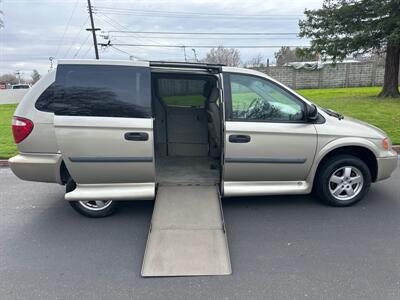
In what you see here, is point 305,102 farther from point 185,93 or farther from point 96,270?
point 96,270

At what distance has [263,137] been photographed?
3.65 m

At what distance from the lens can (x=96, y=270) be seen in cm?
281

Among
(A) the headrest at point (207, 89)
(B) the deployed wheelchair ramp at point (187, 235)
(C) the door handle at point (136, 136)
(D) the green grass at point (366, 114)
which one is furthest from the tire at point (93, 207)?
(A) the headrest at point (207, 89)

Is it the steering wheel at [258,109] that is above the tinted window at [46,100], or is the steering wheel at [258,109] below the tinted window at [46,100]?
below

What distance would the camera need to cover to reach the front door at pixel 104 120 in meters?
3.40

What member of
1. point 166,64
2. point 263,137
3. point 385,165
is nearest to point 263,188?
point 263,137

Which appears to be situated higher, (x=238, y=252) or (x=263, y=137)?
(x=263, y=137)

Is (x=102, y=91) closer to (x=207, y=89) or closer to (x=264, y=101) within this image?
(x=264, y=101)

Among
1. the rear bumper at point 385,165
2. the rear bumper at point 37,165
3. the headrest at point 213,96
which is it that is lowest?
the rear bumper at point 385,165

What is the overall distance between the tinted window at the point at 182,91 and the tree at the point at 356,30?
10.4 metres

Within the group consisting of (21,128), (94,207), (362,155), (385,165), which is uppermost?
(21,128)

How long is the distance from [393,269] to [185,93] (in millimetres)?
3792

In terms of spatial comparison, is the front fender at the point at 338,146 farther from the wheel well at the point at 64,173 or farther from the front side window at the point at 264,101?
the wheel well at the point at 64,173

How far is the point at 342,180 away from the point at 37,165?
12.2 feet
